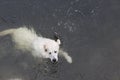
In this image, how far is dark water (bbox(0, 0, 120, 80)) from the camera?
973 cm

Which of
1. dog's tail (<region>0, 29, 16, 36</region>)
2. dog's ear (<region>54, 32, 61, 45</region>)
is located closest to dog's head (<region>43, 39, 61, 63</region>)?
dog's ear (<region>54, 32, 61, 45</region>)

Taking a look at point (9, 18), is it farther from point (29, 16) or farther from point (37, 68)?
point (37, 68)

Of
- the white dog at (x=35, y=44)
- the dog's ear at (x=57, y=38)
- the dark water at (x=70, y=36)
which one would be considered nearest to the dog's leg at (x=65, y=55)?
the white dog at (x=35, y=44)

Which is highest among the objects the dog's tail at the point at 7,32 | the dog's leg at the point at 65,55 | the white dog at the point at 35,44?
the dog's tail at the point at 7,32

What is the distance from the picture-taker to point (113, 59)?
9.96m

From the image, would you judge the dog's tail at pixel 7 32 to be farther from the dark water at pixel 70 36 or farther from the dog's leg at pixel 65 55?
the dog's leg at pixel 65 55

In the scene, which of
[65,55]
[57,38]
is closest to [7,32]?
[57,38]

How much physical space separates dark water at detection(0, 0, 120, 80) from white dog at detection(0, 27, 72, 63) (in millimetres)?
201

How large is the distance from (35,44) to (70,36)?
1272mm

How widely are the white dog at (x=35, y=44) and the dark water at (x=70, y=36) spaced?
201 mm

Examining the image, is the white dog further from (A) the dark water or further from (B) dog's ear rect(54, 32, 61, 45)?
(A) the dark water

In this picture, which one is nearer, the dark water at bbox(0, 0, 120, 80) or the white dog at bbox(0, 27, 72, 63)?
the dark water at bbox(0, 0, 120, 80)

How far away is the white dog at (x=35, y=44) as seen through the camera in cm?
1009

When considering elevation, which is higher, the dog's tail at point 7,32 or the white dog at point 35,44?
the dog's tail at point 7,32
